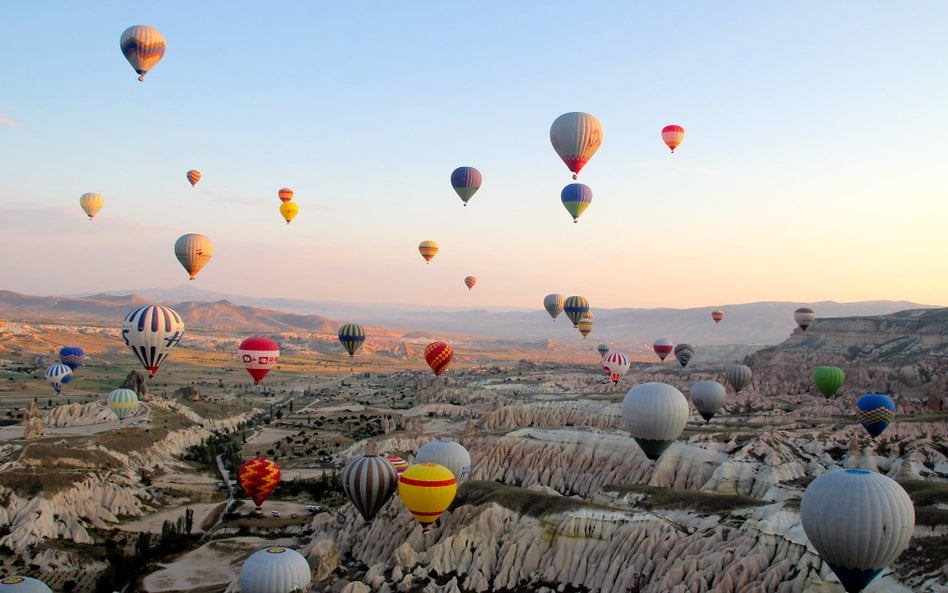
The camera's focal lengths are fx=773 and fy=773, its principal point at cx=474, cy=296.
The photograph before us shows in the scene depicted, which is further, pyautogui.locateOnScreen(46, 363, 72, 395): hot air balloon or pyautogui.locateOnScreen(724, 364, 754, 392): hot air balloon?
pyautogui.locateOnScreen(46, 363, 72, 395): hot air balloon

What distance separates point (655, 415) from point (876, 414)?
27828mm

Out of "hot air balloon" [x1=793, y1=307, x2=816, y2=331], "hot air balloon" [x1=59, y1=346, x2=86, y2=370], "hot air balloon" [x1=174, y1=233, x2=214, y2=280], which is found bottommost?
"hot air balloon" [x1=59, y1=346, x2=86, y2=370]

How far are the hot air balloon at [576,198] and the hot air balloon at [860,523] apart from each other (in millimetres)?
46286

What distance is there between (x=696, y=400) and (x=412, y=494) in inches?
1680

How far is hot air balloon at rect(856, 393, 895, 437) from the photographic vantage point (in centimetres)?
6500

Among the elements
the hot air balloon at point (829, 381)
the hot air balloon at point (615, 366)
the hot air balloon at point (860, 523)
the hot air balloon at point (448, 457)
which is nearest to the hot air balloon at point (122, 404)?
the hot air balloon at point (448, 457)

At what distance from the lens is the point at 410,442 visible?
83750 mm

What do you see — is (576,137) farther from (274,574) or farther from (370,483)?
(274,574)

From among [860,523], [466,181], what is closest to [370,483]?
[860,523]

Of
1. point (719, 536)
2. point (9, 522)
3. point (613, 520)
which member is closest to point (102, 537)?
point (9, 522)

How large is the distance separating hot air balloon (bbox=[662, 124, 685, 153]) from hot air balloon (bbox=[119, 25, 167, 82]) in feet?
160

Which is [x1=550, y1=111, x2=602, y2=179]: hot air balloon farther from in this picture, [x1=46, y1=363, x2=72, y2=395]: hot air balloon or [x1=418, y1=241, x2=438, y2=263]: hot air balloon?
[x1=46, y1=363, x2=72, y2=395]: hot air balloon

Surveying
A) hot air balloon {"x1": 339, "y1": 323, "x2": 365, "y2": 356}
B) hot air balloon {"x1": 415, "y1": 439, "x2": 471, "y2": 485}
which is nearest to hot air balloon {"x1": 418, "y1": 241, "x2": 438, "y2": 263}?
hot air balloon {"x1": 339, "y1": 323, "x2": 365, "y2": 356}

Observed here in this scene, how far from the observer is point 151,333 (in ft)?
186
